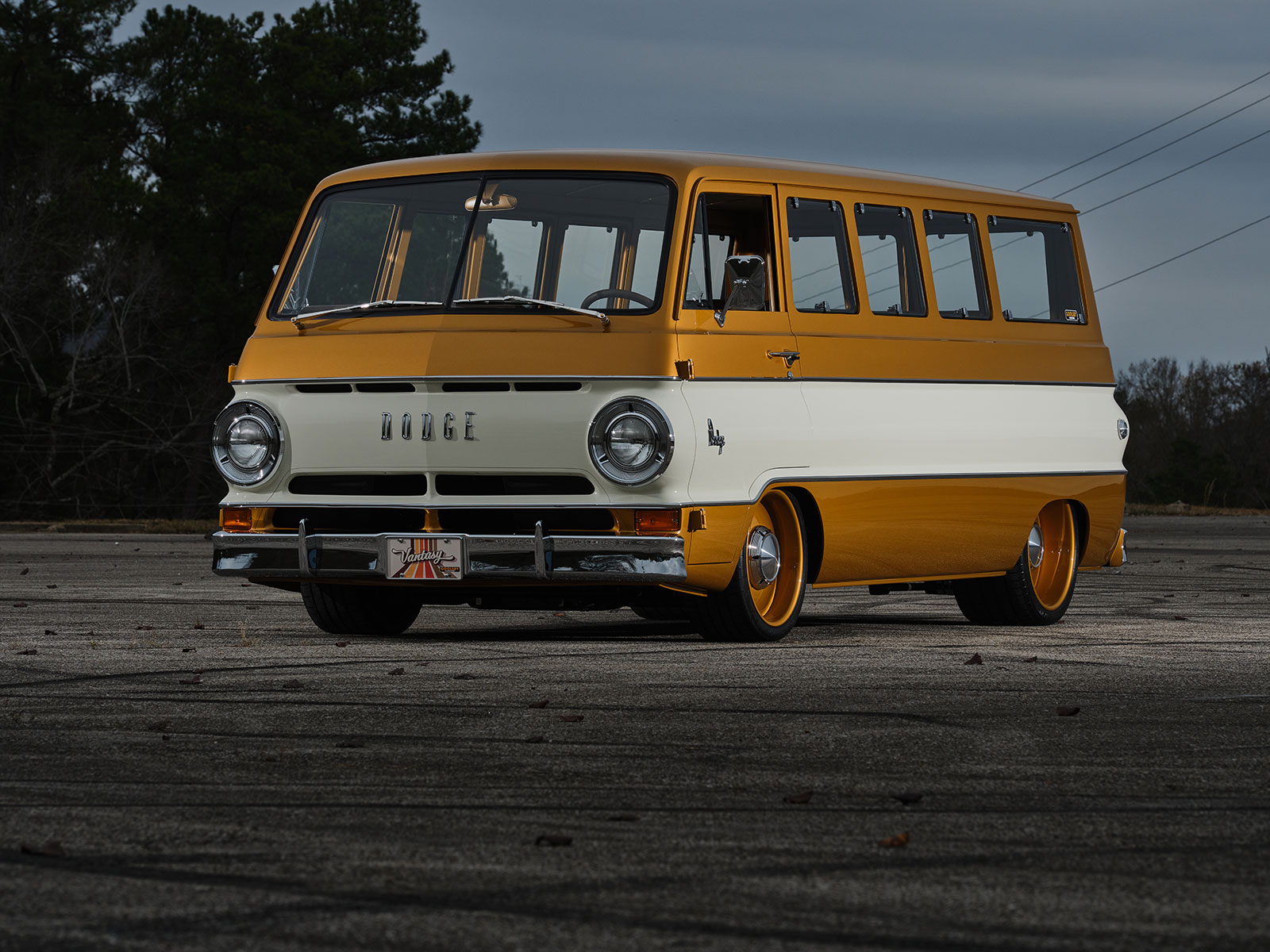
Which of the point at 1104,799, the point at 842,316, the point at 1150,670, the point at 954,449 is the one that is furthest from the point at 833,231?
the point at 1104,799

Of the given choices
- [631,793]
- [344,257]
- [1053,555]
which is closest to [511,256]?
[344,257]

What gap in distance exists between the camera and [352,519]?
1097cm

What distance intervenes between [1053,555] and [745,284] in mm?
3752

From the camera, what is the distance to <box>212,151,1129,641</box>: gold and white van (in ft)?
34.6

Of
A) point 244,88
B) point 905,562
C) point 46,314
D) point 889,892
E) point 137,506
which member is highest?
point 244,88

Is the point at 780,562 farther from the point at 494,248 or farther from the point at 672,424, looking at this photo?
the point at 494,248

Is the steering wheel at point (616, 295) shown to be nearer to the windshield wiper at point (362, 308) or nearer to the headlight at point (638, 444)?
the headlight at point (638, 444)

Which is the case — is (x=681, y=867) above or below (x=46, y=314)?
below

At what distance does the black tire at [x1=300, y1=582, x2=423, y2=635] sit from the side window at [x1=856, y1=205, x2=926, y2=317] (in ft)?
10.2

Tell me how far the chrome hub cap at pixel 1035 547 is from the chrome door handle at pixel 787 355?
285 centimetres

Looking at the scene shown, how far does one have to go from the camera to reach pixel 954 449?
40.6ft

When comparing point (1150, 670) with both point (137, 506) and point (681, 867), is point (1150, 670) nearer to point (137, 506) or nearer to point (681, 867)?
point (681, 867)

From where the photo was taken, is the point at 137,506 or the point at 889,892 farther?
the point at 137,506

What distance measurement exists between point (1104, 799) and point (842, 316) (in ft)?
19.5
